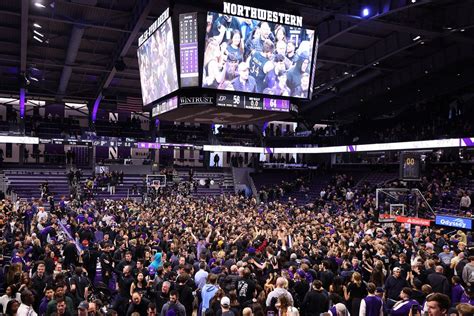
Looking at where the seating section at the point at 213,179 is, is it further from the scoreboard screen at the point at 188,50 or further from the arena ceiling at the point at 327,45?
the scoreboard screen at the point at 188,50

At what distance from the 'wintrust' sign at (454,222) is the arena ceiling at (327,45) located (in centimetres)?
869

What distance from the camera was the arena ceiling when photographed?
19672 millimetres

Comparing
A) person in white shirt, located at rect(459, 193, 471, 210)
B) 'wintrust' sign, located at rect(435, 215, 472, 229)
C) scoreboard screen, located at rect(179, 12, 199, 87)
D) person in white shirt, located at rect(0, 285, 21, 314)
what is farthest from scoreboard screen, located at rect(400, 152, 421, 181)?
person in white shirt, located at rect(0, 285, 21, 314)

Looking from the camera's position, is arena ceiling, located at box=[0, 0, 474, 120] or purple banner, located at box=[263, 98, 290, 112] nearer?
purple banner, located at box=[263, 98, 290, 112]

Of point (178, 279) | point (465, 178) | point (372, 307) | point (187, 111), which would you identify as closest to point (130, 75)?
point (187, 111)

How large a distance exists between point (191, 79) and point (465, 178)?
20535 mm

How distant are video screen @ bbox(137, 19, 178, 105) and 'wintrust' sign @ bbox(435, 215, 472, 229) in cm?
1064

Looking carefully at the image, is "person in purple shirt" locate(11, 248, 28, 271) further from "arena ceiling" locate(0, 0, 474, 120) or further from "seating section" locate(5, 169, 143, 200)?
"seating section" locate(5, 169, 143, 200)

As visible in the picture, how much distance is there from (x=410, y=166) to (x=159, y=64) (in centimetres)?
1211

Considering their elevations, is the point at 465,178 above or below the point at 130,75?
below

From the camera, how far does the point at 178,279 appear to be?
8.40 m

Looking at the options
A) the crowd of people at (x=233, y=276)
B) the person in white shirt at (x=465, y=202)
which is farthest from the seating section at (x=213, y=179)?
the crowd of people at (x=233, y=276)

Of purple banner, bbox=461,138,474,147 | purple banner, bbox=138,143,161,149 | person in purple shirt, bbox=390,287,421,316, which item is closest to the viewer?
person in purple shirt, bbox=390,287,421,316

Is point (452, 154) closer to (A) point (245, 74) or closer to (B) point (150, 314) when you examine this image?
(A) point (245, 74)
